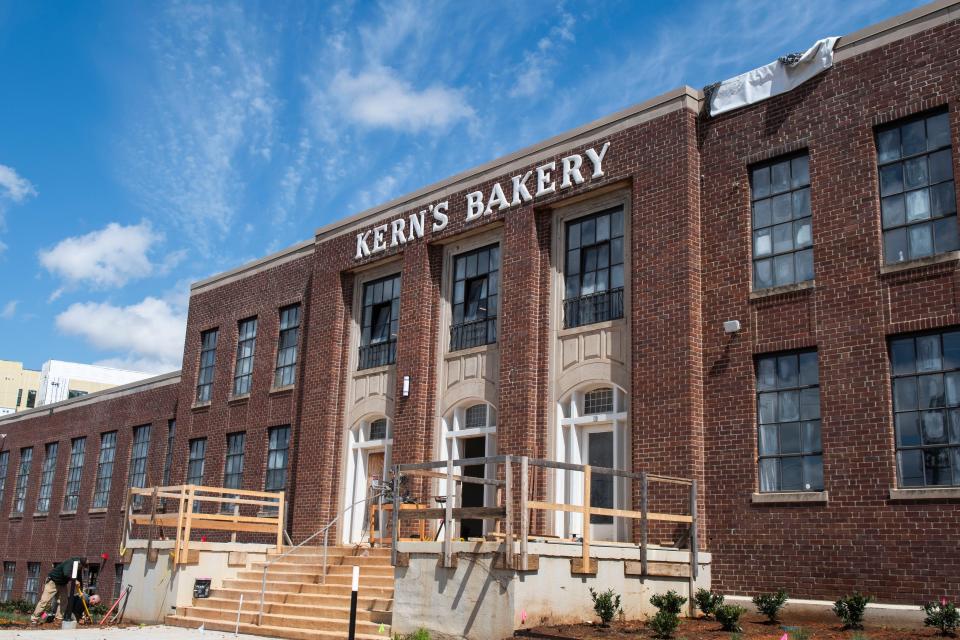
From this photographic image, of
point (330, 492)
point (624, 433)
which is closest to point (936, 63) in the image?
point (624, 433)

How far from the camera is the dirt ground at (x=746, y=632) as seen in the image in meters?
13.5

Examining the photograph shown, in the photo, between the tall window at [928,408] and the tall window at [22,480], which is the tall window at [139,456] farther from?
the tall window at [928,408]

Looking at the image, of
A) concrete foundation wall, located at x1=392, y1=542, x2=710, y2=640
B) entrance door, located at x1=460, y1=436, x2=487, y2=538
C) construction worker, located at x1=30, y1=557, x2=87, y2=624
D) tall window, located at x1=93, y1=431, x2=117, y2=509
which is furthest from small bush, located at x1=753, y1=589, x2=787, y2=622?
tall window, located at x1=93, y1=431, x2=117, y2=509

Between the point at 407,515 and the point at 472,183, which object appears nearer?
the point at 407,515

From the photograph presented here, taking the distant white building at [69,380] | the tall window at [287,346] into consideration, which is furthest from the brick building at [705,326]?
the distant white building at [69,380]

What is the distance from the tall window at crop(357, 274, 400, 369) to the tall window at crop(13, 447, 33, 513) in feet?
76.5

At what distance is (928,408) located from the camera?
14898 millimetres

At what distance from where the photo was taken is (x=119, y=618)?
69.2 feet

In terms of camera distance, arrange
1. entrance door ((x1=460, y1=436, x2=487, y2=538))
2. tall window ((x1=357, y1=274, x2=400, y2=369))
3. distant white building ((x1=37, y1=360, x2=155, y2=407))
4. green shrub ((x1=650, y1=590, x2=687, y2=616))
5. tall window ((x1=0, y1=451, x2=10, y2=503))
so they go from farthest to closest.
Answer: distant white building ((x1=37, y1=360, x2=155, y2=407))
tall window ((x1=0, y1=451, x2=10, y2=503))
tall window ((x1=357, y1=274, x2=400, y2=369))
entrance door ((x1=460, y1=436, x2=487, y2=538))
green shrub ((x1=650, y1=590, x2=687, y2=616))

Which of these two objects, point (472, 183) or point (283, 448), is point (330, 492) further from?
point (472, 183)

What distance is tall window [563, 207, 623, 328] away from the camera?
64.8ft

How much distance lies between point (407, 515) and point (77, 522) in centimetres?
2565

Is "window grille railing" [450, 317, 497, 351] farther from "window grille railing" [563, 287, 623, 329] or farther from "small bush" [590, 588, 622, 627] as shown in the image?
"small bush" [590, 588, 622, 627]

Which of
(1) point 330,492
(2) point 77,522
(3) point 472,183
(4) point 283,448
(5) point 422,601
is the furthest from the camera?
(2) point 77,522
